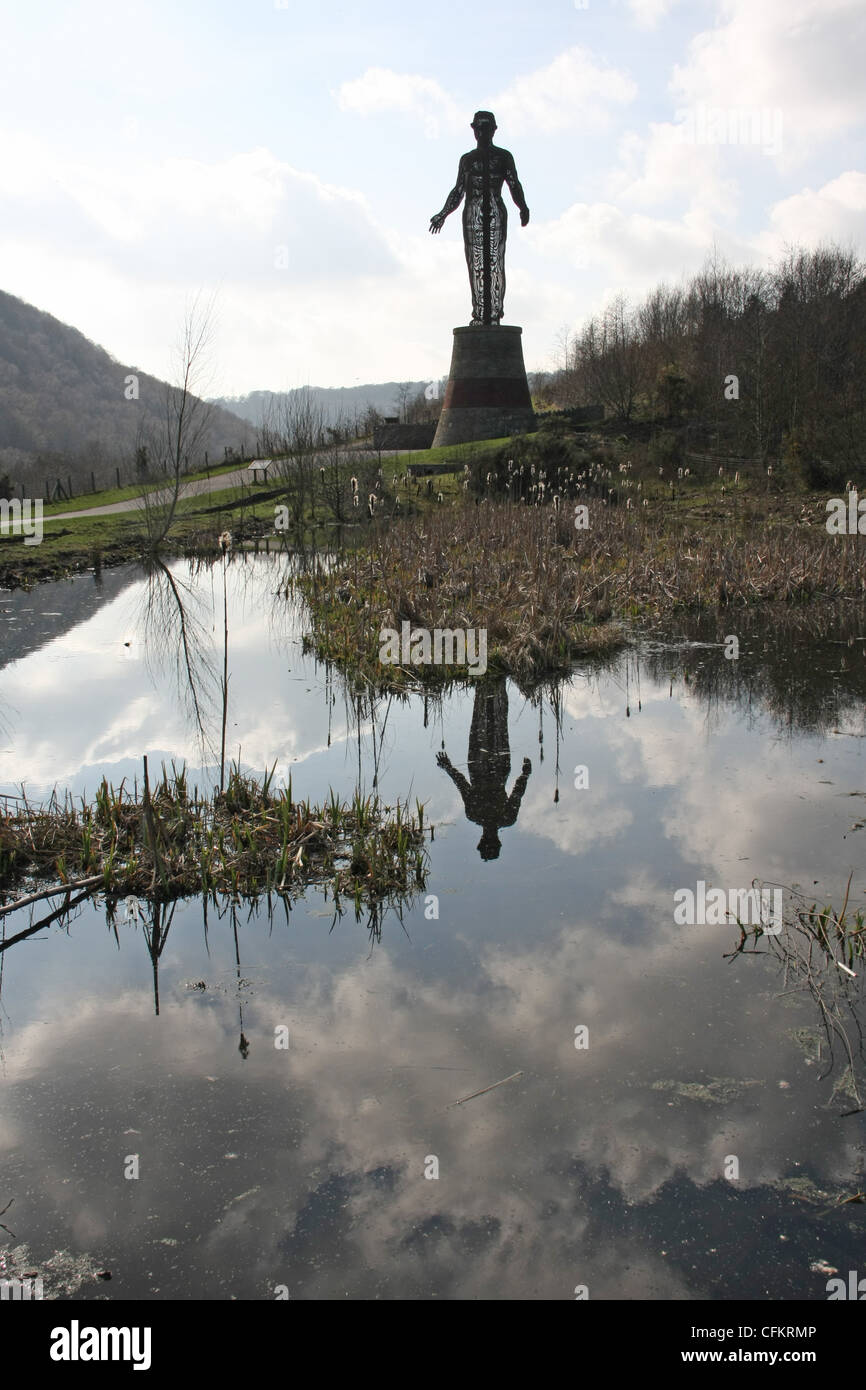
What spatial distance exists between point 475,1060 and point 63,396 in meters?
102

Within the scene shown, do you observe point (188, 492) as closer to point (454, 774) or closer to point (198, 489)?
point (198, 489)

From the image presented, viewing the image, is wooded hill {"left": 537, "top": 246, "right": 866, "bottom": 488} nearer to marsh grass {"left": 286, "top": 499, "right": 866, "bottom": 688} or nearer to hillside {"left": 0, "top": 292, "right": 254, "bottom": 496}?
marsh grass {"left": 286, "top": 499, "right": 866, "bottom": 688}

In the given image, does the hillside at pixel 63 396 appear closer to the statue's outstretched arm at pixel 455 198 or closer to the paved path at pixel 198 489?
the paved path at pixel 198 489

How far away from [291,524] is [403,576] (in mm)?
12373

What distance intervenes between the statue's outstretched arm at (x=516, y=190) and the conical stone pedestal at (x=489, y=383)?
2.71m

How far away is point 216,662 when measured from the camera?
10.9 meters

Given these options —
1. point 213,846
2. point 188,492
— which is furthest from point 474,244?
point 213,846

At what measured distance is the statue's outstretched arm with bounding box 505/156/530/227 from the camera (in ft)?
82.0

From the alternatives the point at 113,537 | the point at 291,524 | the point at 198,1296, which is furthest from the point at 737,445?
the point at 198,1296

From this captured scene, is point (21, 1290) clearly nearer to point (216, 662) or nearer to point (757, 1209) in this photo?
point (757, 1209)

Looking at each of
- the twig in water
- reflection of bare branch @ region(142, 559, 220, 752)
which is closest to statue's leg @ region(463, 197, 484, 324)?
reflection of bare branch @ region(142, 559, 220, 752)

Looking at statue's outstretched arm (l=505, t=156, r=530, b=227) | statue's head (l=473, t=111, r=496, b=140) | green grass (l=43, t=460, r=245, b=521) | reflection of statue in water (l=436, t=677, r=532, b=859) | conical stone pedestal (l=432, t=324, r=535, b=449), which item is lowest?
reflection of statue in water (l=436, t=677, r=532, b=859)

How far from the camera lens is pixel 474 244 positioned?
25.1 metres

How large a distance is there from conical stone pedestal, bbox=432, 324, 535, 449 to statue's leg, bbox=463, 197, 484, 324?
85 centimetres
